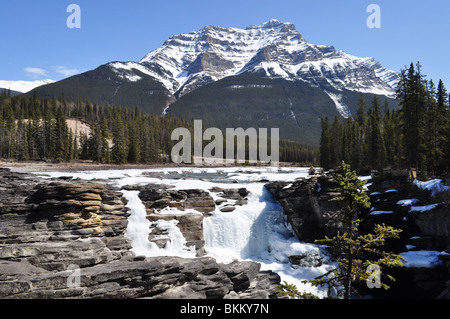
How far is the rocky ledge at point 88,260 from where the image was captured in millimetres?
13836

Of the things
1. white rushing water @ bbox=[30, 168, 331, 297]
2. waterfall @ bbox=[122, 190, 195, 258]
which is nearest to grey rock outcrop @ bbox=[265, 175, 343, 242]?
white rushing water @ bbox=[30, 168, 331, 297]

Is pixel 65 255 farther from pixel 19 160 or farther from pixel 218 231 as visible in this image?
pixel 19 160

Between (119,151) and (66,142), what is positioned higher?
(66,142)

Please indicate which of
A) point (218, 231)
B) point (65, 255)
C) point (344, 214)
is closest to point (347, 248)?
point (344, 214)

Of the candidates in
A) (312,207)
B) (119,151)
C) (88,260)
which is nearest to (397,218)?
(312,207)

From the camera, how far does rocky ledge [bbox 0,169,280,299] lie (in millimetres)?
13836

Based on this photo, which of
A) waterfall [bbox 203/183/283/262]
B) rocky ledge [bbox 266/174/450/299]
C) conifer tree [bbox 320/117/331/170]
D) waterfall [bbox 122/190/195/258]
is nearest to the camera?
rocky ledge [bbox 266/174/450/299]

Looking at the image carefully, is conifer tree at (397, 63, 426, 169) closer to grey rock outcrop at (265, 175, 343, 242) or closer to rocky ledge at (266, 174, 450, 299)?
rocky ledge at (266, 174, 450, 299)

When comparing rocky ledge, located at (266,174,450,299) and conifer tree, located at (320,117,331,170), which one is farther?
conifer tree, located at (320,117,331,170)

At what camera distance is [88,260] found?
16344 millimetres

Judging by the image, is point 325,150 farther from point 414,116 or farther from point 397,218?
point 397,218

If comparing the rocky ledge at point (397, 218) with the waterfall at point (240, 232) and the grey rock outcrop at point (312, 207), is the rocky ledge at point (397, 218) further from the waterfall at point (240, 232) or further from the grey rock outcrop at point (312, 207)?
the waterfall at point (240, 232)
